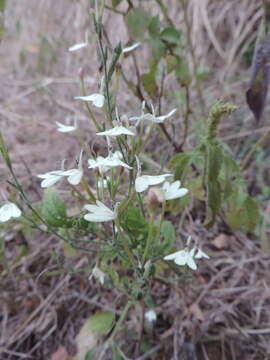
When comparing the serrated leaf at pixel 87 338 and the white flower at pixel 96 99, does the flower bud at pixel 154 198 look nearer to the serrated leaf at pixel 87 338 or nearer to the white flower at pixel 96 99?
the white flower at pixel 96 99

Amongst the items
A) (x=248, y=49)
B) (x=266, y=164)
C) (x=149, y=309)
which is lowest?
(x=149, y=309)

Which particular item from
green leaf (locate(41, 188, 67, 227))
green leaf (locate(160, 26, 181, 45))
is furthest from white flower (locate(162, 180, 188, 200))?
green leaf (locate(160, 26, 181, 45))

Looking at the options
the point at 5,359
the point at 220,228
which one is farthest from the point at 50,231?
the point at 220,228

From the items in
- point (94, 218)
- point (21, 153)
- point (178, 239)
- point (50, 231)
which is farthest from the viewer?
point (21, 153)

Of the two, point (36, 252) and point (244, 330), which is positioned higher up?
point (36, 252)

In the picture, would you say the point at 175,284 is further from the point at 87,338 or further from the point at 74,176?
the point at 74,176

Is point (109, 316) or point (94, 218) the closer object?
point (94, 218)

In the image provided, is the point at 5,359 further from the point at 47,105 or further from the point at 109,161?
the point at 47,105

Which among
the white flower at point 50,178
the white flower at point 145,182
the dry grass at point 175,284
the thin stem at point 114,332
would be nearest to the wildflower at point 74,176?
the white flower at point 50,178
